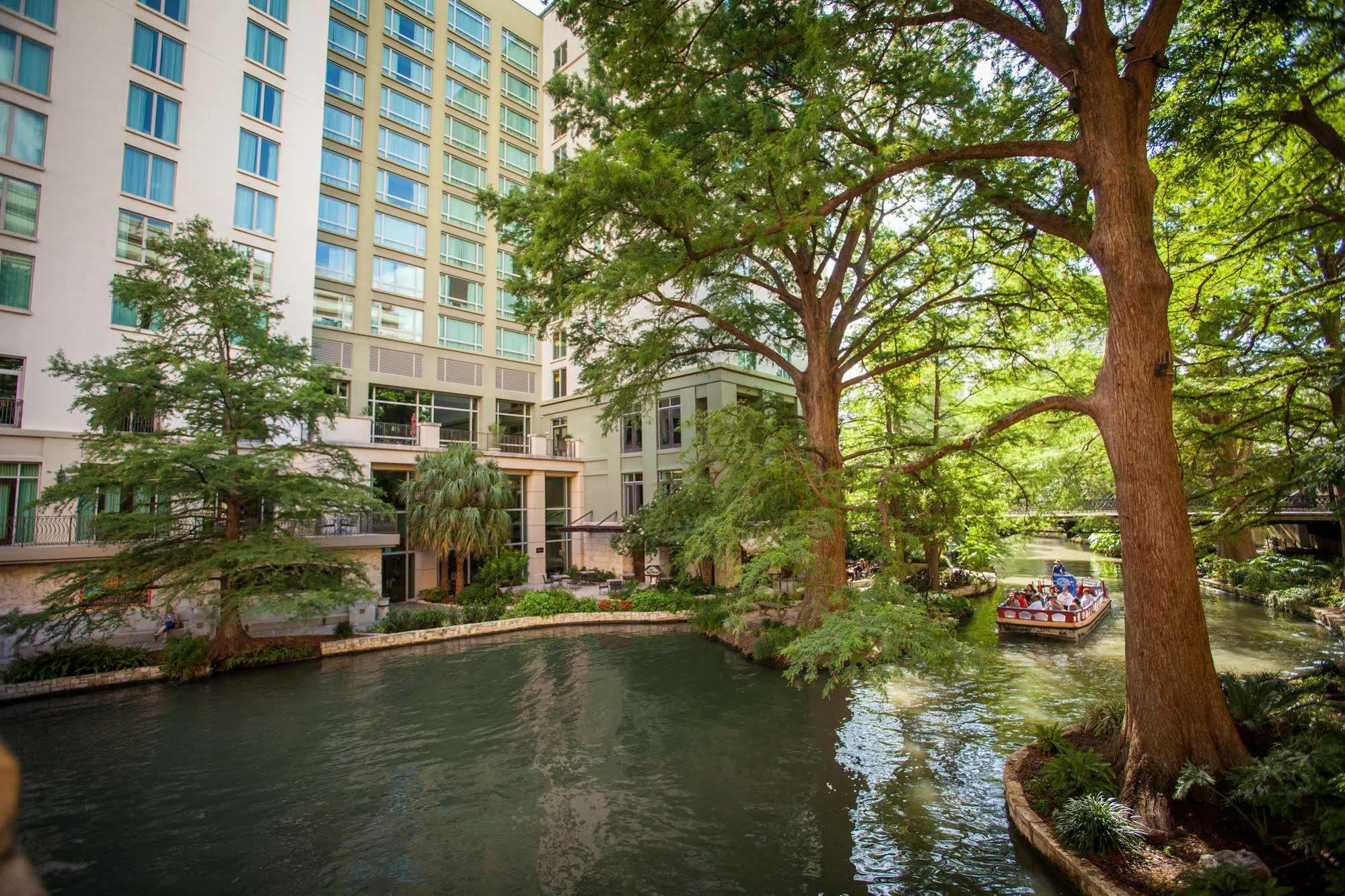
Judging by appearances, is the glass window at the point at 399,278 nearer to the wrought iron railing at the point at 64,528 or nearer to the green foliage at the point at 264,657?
the wrought iron railing at the point at 64,528

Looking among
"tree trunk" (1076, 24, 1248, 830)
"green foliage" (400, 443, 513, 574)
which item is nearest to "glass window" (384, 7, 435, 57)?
"green foliage" (400, 443, 513, 574)

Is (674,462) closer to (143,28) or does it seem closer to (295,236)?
(295,236)

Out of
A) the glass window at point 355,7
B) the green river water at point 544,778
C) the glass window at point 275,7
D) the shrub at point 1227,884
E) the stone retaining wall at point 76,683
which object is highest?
the glass window at point 355,7

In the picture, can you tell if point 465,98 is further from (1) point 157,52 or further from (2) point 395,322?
(1) point 157,52

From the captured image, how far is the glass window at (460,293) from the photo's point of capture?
93.5 feet

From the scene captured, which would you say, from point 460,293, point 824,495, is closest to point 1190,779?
point 824,495

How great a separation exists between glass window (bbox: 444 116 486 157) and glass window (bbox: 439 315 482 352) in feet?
27.7

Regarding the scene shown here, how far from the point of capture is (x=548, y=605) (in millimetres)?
20109

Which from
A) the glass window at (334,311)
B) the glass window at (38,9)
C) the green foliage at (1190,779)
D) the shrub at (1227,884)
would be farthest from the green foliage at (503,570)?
the glass window at (38,9)

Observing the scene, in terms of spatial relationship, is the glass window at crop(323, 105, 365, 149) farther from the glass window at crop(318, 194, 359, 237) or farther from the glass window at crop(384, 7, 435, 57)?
the glass window at crop(384, 7, 435, 57)

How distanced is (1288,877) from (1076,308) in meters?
10.7

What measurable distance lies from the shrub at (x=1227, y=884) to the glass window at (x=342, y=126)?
3197cm

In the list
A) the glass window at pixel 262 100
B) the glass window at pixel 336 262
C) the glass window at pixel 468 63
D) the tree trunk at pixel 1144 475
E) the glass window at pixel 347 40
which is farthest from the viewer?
the glass window at pixel 468 63

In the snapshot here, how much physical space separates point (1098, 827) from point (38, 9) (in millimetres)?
30761
